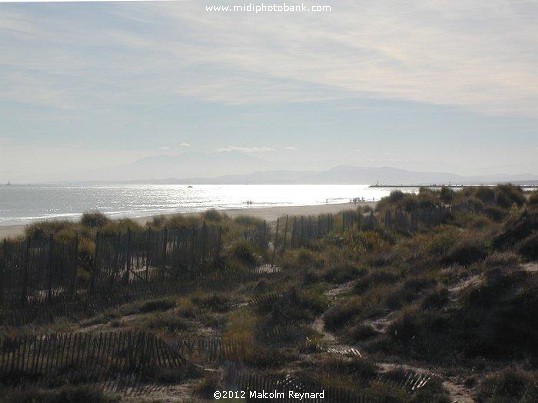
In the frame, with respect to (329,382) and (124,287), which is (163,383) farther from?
(124,287)

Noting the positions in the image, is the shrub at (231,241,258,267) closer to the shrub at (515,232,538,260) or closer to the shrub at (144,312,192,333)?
the shrub at (144,312,192,333)

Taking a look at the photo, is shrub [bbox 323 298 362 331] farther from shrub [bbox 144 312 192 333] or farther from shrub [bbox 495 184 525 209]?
shrub [bbox 495 184 525 209]

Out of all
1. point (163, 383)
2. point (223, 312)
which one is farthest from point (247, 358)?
point (223, 312)

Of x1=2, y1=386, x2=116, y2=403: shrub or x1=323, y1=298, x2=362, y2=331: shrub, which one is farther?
x1=323, y1=298, x2=362, y2=331: shrub

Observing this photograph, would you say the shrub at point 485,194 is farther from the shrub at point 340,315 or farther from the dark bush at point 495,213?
the shrub at point 340,315

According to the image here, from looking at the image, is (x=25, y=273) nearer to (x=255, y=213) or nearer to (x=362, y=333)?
(x=362, y=333)

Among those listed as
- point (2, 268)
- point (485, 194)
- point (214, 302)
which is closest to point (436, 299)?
point (214, 302)

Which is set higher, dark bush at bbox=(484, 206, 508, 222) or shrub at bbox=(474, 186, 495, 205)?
shrub at bbox=(474, 186, 495, 205)

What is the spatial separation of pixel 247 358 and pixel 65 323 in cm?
457

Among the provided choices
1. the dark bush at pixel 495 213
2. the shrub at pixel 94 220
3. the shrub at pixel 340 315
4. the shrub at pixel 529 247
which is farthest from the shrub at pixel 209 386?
the dark bush at pixel 495 213

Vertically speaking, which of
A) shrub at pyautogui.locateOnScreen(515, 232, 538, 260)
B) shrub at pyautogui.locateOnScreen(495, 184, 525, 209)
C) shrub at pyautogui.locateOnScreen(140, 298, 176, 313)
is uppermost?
shrub at pyautogui.locateOnScreen(495, 184, 525, 209)

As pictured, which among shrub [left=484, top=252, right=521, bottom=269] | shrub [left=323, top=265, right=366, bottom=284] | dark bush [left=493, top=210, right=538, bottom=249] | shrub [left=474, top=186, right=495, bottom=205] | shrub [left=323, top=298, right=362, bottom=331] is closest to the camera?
shrub [left=323, top=298, right=362, bottom=331]

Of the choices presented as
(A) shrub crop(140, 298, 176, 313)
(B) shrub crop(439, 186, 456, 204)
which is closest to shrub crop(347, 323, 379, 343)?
(A) shrub crop(140, 298, 176, 313)

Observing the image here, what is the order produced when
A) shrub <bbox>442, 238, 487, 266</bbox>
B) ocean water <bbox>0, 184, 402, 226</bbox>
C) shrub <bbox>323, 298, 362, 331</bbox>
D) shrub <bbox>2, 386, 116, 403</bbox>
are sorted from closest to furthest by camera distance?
shrub <bbox>2, 386, 116, 403</bbox> → shrub <bbox>323, 298, 362, 331</bbox> → shrub <bbox>442, 238, 487, 266</bbox> → ocean water <bbox>0, 184, 402, 226</bbox>
